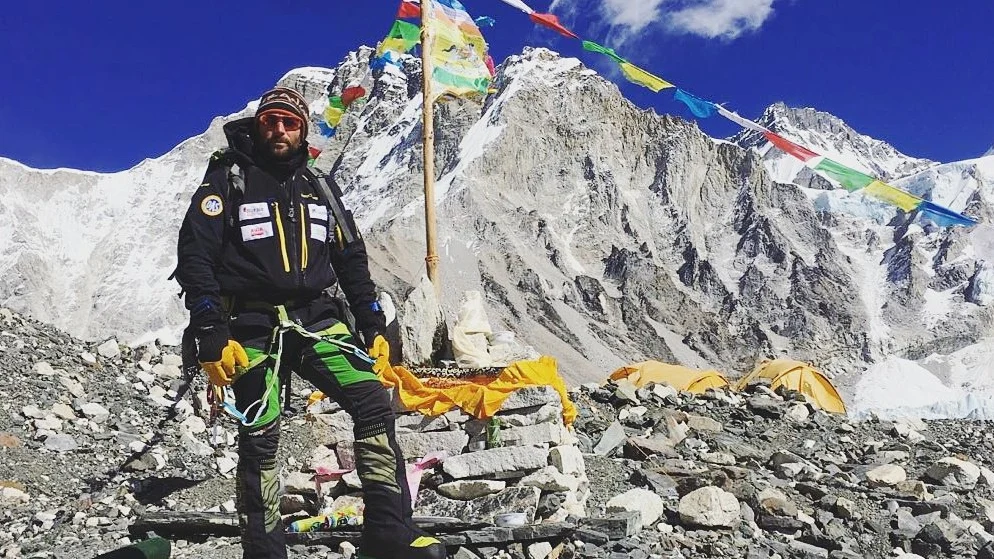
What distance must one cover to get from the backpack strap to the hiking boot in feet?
5.02

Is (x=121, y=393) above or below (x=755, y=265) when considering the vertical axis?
below

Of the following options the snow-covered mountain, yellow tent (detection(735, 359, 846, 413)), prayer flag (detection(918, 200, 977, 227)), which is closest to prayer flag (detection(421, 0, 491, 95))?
prayer flag (detection(918, 200, 977, 227))

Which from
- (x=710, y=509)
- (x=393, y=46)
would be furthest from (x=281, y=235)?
(x=393, y=46)

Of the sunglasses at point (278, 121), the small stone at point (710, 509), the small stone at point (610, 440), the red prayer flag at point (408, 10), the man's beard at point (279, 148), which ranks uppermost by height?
the red prayer flag at point (408, 10)

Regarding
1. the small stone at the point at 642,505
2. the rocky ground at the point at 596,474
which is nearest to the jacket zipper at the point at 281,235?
the rocky ground at the point at 596,474

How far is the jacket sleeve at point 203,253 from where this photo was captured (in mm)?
3600

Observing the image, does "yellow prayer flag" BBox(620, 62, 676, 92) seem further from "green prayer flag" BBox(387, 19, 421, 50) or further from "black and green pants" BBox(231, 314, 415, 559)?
"black and green pants" BBox(231, 314, 415, 559)

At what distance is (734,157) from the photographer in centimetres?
16625

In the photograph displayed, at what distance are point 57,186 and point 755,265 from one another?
155301 mm

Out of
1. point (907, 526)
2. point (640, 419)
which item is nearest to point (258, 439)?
point (907, 526)

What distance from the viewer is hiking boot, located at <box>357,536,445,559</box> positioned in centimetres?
358

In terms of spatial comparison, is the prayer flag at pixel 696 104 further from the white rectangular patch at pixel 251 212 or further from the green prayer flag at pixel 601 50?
the white rectangular patch at pixel 251 212

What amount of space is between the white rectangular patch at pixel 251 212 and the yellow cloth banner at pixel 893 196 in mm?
8029

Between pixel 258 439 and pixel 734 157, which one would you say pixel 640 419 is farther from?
pixel 734 157
